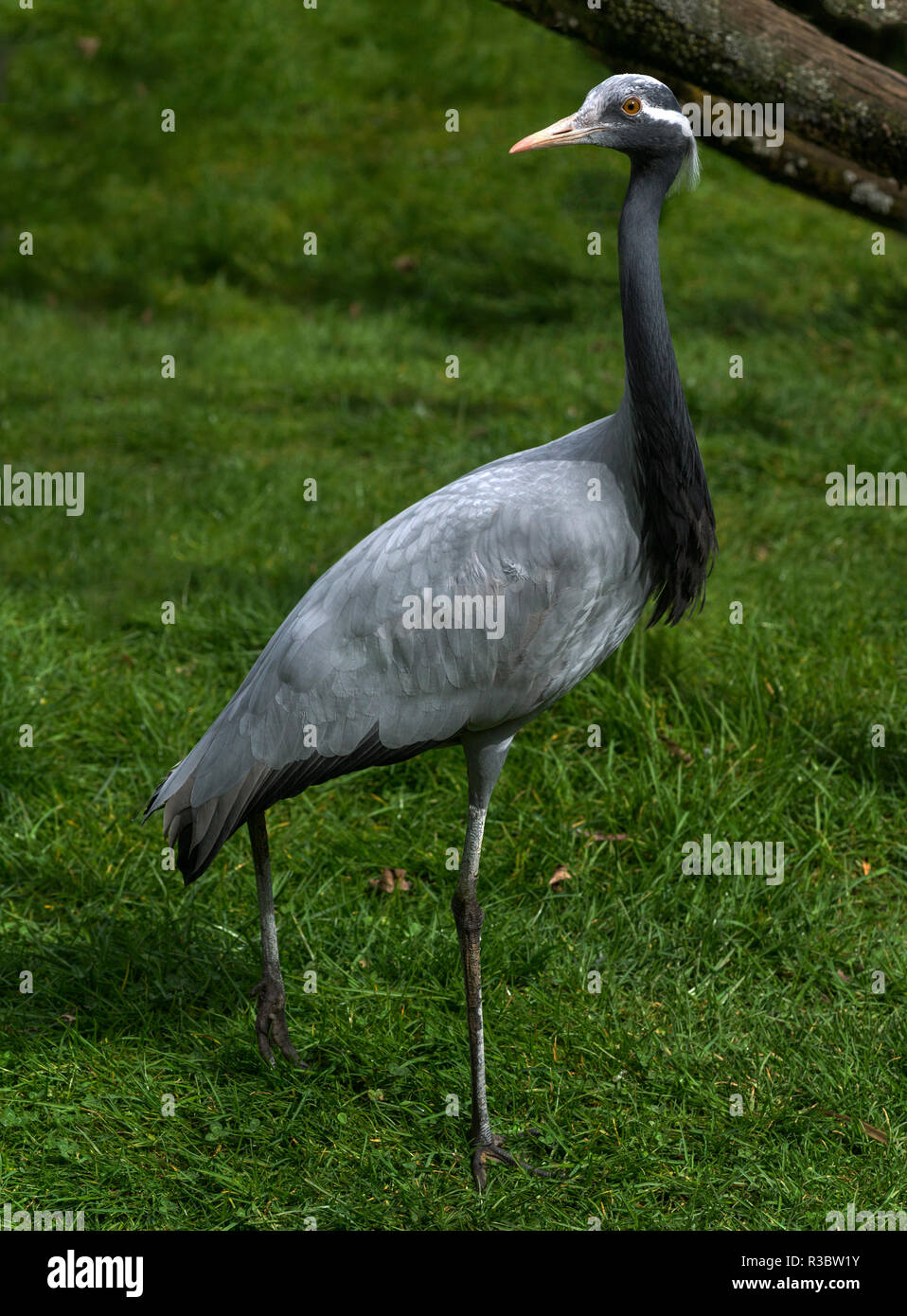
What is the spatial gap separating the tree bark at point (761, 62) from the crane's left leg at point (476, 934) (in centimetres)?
234

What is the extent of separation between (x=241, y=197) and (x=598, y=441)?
769 cm

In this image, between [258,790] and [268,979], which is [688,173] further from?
[268,979]

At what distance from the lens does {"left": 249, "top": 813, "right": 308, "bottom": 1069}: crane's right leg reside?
12.5 feet

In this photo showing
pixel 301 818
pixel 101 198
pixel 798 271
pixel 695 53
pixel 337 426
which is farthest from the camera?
pixel 101 198

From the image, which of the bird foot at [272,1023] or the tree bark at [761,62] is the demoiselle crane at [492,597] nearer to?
the bird foot at [272,1023]

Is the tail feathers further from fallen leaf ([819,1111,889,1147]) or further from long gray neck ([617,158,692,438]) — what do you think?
fallen leaf ([819,1111,889,1147])

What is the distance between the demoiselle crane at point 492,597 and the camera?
3402mm

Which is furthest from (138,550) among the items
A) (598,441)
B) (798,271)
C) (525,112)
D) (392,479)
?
(525,112)

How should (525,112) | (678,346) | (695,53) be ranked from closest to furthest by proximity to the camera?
(695,53) < (678,346) < (525,112)

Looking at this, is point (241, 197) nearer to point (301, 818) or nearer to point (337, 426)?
point (337, 426)

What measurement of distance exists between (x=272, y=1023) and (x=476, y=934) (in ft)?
2.24

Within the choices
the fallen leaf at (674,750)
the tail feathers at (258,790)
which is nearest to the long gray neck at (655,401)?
the tail feathers at (258,790)

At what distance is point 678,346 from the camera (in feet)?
28.7

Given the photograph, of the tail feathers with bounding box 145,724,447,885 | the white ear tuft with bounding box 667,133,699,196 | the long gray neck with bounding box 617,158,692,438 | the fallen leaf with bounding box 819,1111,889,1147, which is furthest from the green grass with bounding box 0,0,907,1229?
the white ear tuft with bounding box 667,133,699,196
